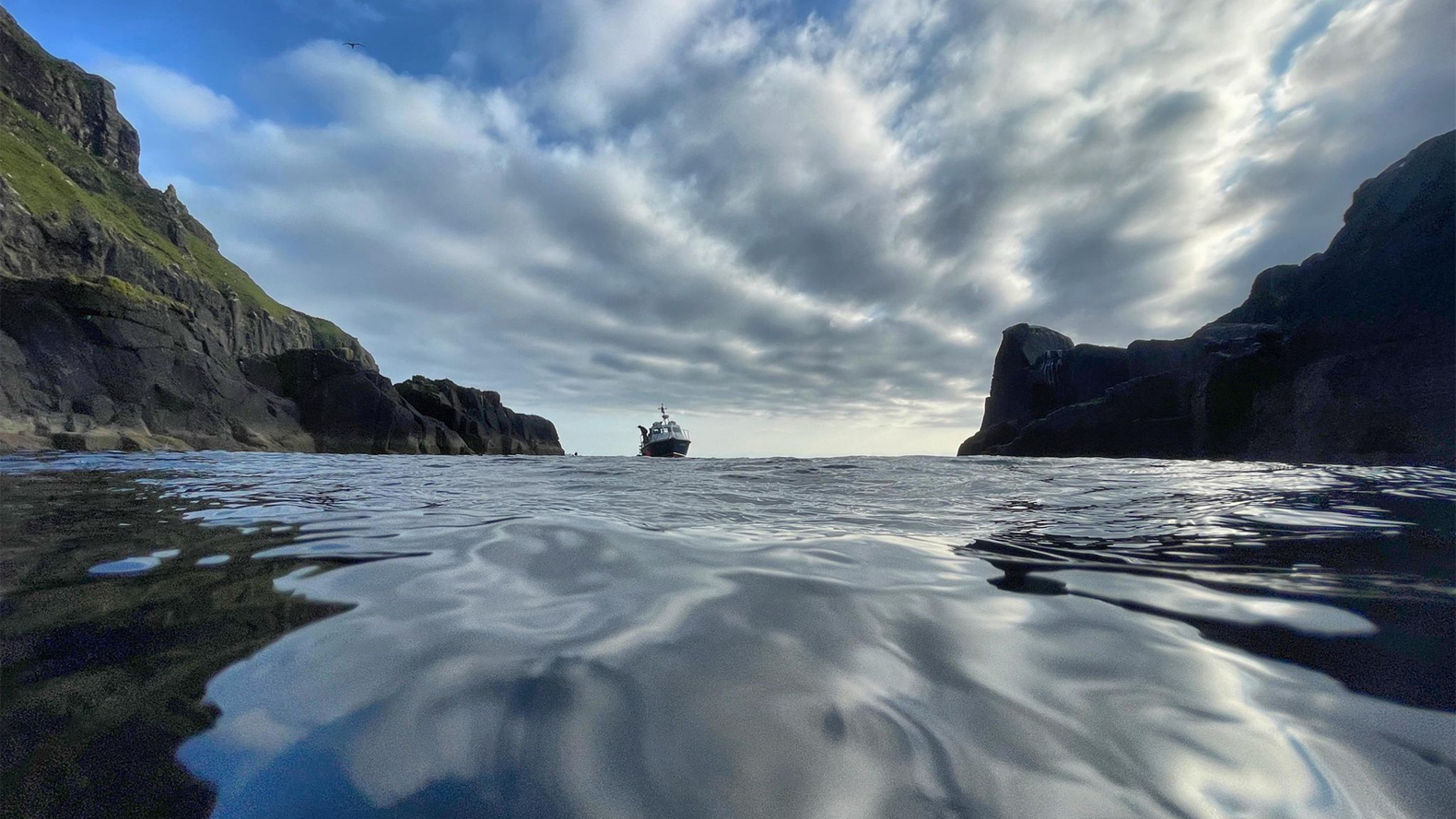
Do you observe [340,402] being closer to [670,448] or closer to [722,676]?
[670,448]

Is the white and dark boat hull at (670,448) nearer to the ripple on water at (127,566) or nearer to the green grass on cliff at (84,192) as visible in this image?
the green grass on cliff at (84,192)

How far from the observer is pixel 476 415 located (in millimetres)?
52688

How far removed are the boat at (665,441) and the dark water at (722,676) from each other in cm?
4897

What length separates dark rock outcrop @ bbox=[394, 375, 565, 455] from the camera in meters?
49.0

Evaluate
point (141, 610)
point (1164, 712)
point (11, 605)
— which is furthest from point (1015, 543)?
point (11, 605)

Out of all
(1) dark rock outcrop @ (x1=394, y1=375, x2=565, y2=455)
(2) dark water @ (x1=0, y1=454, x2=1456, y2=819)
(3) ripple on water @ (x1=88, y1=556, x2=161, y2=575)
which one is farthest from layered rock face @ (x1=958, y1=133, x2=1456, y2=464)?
(1) dark rock outcrop @ (x1=394, y1=375, x2=565, y2=455)

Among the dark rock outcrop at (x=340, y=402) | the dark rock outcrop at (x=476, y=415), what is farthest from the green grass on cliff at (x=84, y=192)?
the dark rock outcrop at (x=476, y=415)

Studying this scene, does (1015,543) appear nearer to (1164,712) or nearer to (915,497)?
(1164,712)

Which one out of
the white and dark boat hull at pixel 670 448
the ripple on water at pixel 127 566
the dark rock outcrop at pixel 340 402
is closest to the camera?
the ripple on water at pixel 127 566

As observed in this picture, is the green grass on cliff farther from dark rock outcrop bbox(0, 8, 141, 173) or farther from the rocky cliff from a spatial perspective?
dark rock outcrop bbox(0, 8, 141, 173)

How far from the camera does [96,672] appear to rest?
1.31 metres

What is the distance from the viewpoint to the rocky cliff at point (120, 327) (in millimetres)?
22812

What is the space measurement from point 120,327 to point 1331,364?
197 ft

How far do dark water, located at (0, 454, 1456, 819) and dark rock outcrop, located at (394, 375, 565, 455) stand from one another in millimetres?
50442
